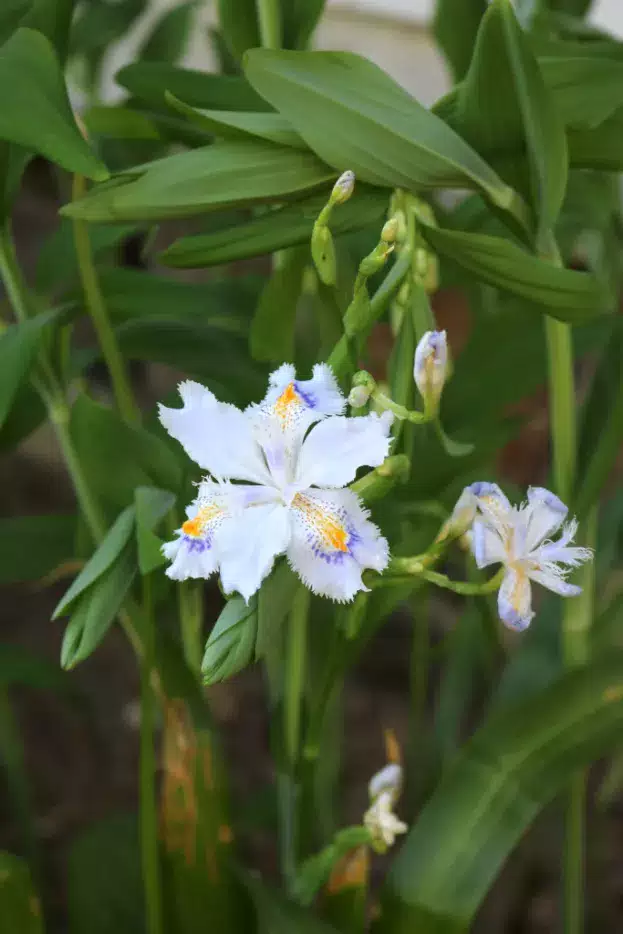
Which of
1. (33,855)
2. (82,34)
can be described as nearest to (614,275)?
(82,34)

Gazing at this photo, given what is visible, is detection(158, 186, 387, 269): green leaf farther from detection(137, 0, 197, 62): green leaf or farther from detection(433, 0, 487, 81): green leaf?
detection(137, 0, 197, 62): green leaf

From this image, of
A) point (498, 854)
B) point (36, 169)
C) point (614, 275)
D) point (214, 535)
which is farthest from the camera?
point (36, 169)

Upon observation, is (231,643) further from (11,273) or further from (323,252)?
(11,273)

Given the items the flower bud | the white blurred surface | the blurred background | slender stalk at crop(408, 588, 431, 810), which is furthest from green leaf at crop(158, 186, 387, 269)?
the white blurred surface

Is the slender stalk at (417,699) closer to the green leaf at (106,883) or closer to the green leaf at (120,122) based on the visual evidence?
the green leaf at (106,883)

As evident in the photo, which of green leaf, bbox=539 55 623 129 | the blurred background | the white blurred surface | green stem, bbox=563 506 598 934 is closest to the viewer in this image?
green leaf, bbox=539 55 623 129

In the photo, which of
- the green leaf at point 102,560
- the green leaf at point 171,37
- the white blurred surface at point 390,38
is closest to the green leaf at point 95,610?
the green leaf at point 102,560

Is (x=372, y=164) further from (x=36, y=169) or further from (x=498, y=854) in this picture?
(x=36, y=169)

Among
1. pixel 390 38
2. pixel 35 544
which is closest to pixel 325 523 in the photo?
pixel 35 544
